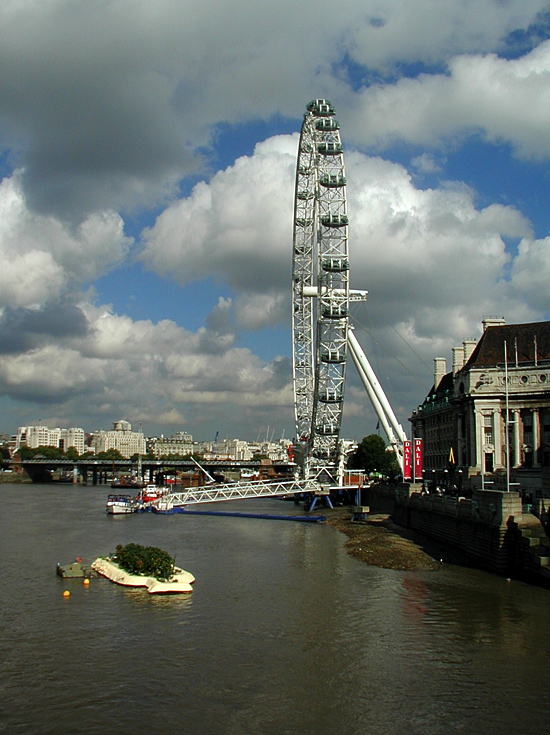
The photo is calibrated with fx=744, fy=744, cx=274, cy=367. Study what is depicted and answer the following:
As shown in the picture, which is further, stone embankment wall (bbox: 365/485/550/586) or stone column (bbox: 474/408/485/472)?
stone column (bbox: 474/408/485/472)

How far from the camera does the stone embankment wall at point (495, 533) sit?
117ft

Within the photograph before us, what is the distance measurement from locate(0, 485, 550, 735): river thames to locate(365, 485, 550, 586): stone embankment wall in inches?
47.7

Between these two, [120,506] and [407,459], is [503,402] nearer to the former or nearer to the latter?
[407,459]

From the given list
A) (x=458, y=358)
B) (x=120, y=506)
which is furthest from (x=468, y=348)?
(x=120, y=506)

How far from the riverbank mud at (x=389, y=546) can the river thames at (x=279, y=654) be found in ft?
6.39

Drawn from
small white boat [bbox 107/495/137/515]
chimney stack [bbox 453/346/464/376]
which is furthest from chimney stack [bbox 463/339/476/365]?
small white boat [bbox 107/495/137/515]

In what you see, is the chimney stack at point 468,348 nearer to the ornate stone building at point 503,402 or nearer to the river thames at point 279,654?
the ornate stone building at point 503,402

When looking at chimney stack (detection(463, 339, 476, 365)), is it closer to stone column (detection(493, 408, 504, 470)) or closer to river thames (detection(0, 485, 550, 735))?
stone column (detection(493, 408, 504, 470))

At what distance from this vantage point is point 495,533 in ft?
129

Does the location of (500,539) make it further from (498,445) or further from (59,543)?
(498,445)

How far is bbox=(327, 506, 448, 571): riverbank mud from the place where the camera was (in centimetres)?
4397

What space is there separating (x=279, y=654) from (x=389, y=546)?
89.8 ft

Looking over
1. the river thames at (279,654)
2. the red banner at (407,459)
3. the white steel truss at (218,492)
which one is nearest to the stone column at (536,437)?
the red banner at (407,459)

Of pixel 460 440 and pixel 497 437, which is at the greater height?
pixel 497 437
